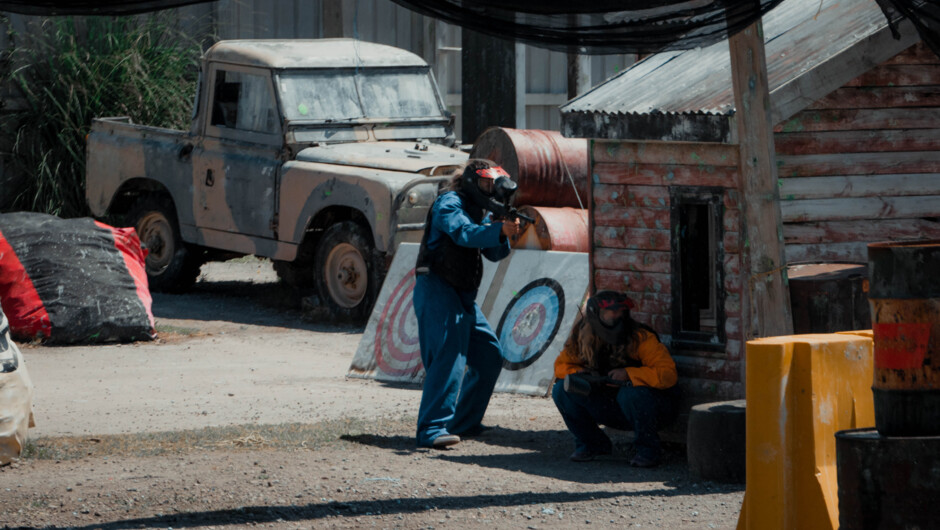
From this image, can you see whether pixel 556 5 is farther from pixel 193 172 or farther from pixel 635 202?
pixel 193 172

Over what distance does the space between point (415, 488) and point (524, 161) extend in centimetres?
494

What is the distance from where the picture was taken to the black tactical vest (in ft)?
25.4

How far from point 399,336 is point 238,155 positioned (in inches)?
147

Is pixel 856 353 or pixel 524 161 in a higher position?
pixel 524 161

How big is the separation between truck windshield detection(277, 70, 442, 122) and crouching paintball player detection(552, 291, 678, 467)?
6065 mm

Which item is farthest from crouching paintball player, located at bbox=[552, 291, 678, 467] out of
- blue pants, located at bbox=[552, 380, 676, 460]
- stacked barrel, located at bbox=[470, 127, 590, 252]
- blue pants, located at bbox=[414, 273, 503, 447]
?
stacked barrel, located at bbox=[470, 127, 590, 252]

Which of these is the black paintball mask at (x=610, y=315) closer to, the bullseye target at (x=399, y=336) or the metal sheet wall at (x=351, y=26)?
the bullseye target at (x=399, y=336)

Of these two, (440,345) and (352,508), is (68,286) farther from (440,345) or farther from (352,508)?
(352,508)

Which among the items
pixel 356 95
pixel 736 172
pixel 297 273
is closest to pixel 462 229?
pixel 736 172

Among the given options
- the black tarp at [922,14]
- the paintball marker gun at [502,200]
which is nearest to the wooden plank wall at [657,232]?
the paintball marker gun at [502,200]

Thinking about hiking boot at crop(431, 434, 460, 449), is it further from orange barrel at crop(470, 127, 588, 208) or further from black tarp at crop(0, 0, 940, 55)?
orange barrel at crop(470, 127, 588, 208)

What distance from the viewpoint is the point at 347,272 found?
40.5 feet

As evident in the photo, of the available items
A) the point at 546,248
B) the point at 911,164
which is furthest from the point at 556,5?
the point at 546,248

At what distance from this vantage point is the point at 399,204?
37.9ft
